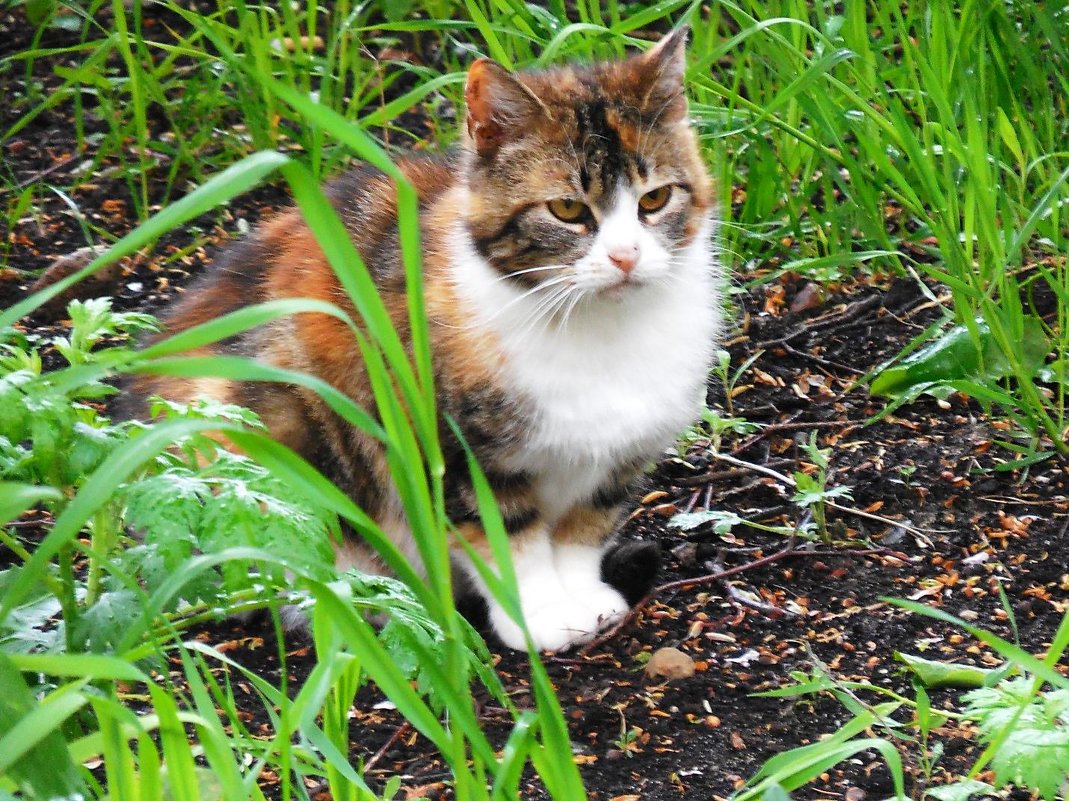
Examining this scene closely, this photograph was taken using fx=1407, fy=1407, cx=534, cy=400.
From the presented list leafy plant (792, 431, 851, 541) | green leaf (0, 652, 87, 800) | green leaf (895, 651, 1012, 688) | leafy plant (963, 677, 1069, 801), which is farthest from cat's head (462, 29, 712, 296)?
green leaf (0, 652, 87, 800)

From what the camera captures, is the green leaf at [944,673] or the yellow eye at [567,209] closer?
the green leaf at [944,673]

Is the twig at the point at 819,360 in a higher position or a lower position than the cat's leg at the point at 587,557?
higher

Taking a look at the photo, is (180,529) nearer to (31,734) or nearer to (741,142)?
(31,734)

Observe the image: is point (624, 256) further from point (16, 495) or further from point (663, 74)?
point (16, 495)

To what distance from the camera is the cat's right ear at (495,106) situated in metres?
2.24

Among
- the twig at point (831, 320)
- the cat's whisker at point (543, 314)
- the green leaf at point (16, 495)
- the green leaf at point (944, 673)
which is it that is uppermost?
the green leaf at point (16, 495)

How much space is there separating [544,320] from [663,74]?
463mm

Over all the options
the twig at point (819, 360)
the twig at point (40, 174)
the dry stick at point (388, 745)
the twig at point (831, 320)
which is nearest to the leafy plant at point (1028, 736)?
the dry stick at point (388, 745)

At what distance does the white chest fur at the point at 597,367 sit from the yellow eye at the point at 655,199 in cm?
10

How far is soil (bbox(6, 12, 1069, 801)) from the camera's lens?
2.00 meters

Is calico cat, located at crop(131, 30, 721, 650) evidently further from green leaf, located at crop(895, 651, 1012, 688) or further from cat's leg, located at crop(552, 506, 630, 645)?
green leaf, located at crop(895, 651, 1012, 688)

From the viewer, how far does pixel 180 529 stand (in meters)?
1.44

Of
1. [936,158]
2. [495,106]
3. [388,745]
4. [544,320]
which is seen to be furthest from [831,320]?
[388,745]

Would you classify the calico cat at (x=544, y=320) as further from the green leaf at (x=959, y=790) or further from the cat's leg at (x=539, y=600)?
the green leaf at (x=959, y=790)
